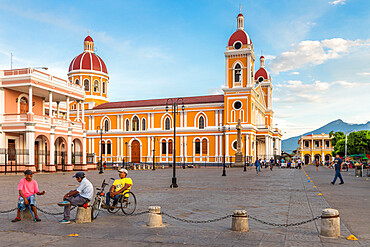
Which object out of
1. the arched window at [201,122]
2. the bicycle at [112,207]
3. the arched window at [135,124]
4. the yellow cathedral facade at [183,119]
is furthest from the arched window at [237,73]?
the bicycle at [112,207]

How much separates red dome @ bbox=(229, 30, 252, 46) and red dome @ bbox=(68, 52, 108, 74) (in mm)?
25711

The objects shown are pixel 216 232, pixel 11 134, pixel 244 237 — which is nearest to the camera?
pixel 244 237

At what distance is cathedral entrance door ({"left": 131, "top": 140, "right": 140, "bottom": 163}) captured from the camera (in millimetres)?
63781

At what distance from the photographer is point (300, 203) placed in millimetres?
12211

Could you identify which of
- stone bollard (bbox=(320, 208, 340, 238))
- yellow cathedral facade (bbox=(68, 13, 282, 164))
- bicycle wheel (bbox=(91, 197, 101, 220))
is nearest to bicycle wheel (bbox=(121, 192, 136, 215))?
bicycle wheel (bbox=(91, 197, 101, 220))

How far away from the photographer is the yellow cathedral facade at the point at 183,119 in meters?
57.1

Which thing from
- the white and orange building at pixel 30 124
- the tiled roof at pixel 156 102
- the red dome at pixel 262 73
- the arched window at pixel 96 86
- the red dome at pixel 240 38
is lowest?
the white and orange building at pixel 30 124

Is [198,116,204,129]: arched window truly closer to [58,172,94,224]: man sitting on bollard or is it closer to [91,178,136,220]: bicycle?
[91,178,136,220]: bicycle

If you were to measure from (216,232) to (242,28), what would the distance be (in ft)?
182

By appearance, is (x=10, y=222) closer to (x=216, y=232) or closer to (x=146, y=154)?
(x=216, y=232)

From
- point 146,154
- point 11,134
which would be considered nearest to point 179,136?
point 146,154

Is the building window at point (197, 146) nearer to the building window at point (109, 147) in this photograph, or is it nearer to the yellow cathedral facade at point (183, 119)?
the yellow cathedral facade at point (183, 119)

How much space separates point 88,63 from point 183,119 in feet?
70.8

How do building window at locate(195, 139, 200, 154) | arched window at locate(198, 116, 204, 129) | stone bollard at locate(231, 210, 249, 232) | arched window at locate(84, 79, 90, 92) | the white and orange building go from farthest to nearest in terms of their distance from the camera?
arched window at locate(84, 79, 90, 92), arched window at locate(198, 116, 204, 129), building window at locate(195, 139, 200, 154), the white and orange building, stone bollard at locate(231, 210, 249, 232)
